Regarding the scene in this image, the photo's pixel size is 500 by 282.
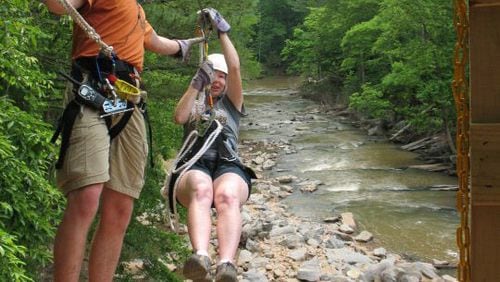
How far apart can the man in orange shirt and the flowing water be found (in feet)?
26.0

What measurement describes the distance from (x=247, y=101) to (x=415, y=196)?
2076 cm

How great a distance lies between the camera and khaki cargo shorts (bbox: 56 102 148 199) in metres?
2.60

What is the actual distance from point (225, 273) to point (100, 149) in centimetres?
94

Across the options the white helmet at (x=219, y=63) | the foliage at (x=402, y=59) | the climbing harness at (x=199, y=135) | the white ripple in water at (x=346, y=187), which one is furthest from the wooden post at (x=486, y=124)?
the foliage at (x=402, y=59)

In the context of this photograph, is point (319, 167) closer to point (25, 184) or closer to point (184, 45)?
point (184, 45)

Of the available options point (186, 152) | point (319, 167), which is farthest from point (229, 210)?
point (319, 167)

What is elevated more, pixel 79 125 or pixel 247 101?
pixel 79 125

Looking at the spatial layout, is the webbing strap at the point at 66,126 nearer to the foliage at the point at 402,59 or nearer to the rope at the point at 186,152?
the rope at the point at 186,152

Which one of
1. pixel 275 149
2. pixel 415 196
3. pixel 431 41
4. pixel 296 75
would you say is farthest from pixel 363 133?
pixel 296 75

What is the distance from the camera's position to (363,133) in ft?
76.3

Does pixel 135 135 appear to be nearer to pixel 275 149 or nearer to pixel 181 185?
pixel 181 185

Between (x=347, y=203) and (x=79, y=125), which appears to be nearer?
(x=79, y=125)

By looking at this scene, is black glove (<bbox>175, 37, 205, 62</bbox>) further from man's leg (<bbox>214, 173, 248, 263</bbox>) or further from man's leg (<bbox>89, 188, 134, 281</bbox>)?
man's leg (<bbox>89, 188, 134, 281</bbox>)

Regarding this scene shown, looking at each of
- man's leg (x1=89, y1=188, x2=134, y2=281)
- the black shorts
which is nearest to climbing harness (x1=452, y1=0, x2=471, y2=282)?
man's leg (x1=89, y1=188, x2=134, y2=281)
